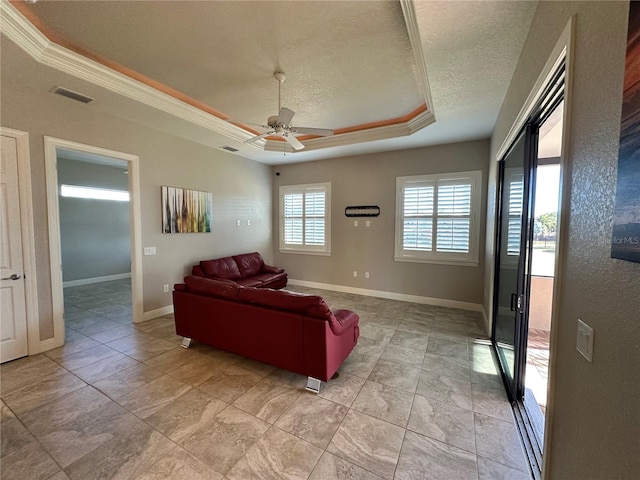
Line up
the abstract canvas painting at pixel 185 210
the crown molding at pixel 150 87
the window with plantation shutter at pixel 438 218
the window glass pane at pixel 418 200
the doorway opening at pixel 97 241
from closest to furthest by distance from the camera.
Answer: the crown molding at pixel 150 87, the doorway opening at pixel 97 241, the abstract canvas painting at pixel 185 210, the window with plantation shutter at pixel 438 218, the window glass pane at pixel 418 200

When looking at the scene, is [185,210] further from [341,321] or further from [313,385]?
[313,385]

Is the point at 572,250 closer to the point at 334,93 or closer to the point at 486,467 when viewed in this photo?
the point at 486,467

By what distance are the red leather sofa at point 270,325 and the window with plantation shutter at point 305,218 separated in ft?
10.7

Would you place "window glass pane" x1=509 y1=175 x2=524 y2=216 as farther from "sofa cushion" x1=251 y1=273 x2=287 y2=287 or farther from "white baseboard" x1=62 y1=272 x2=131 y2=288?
"white baseboard" x1=62 y1=272 x2=131 y2=288

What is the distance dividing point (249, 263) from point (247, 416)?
3.56m

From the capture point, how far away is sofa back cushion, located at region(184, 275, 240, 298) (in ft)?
8.97

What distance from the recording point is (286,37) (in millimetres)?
2260

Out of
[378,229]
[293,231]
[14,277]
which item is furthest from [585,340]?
[293,231]

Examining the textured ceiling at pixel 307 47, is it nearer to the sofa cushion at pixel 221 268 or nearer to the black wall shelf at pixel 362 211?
the black wall shelf at pixel 362 211

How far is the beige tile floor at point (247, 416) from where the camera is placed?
5.33 ft

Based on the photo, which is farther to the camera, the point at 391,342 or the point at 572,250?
the point at 391,342

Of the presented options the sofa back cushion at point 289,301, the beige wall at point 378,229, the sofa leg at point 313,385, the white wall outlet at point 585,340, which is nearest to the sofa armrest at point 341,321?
the sofa back cushion at point 289,301

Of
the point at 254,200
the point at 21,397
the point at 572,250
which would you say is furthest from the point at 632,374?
A: the point at 254,200

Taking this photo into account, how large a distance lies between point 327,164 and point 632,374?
5.41 metres
